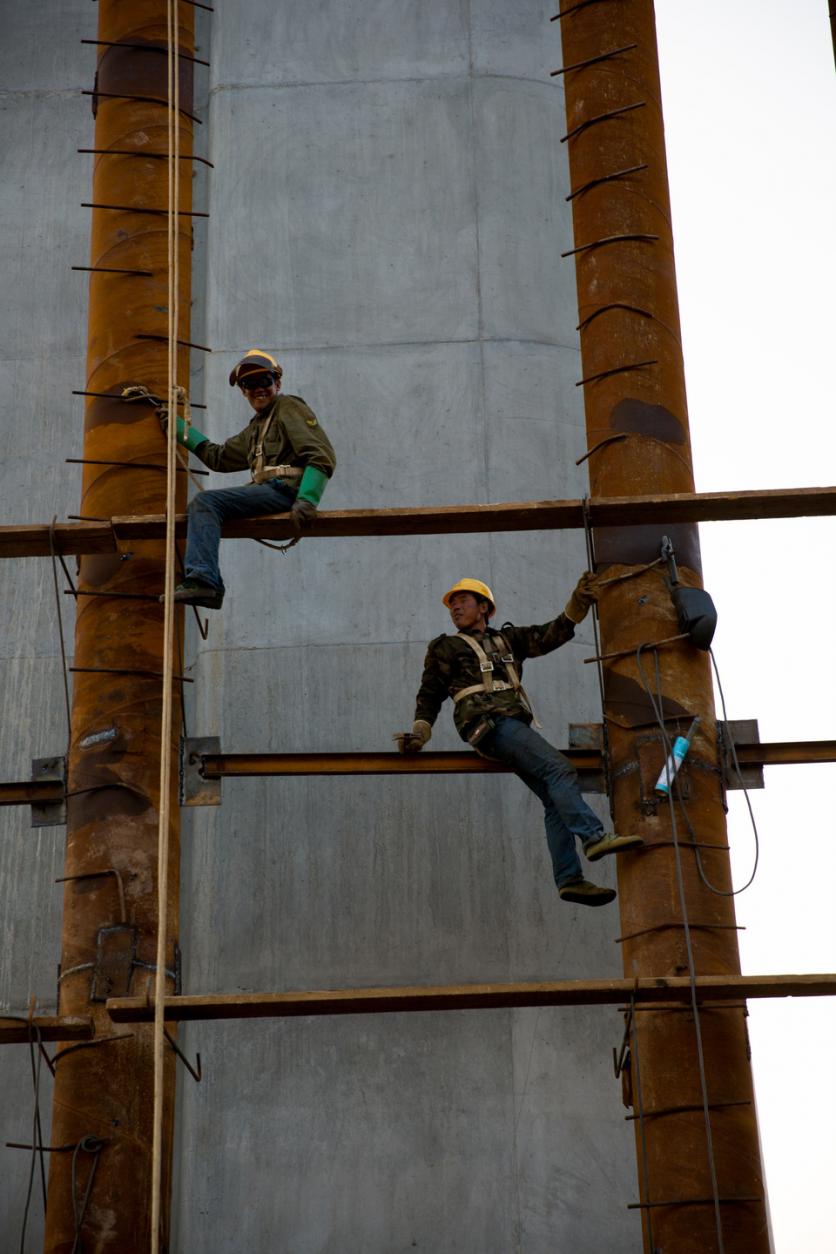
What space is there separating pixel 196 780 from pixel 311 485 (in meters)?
2.33

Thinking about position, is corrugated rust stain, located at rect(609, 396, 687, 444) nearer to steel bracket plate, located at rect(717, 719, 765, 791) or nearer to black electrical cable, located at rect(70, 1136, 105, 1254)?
steel bracket plate, located at rect(717, 719, 765, 791)

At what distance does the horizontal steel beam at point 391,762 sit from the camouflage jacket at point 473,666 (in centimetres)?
32

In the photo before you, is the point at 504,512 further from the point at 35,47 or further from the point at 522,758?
the point at 35,47

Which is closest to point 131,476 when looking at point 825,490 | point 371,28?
point 825,490

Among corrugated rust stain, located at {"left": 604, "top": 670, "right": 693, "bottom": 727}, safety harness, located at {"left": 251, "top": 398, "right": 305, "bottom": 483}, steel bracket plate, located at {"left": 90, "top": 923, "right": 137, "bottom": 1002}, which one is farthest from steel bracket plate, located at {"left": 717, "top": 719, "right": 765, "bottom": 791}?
steel bracket plate, located at {"left": 90, "top": 923, "right": 137, "bottom": 1002}

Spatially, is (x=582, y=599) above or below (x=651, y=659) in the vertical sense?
above

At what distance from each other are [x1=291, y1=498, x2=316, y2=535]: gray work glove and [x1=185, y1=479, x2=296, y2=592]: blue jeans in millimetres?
170

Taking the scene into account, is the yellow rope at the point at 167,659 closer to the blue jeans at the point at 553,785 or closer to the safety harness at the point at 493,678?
the safety harness at the point at 493,678

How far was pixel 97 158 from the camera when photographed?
46.6ft

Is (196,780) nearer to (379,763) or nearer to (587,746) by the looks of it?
(379,763)

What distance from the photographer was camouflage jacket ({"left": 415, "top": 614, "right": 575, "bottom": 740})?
40.5ft

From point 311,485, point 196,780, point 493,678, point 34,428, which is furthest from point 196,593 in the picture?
point 34,428

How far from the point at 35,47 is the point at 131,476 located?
25.6 ft

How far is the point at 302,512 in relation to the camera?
1209 cm
